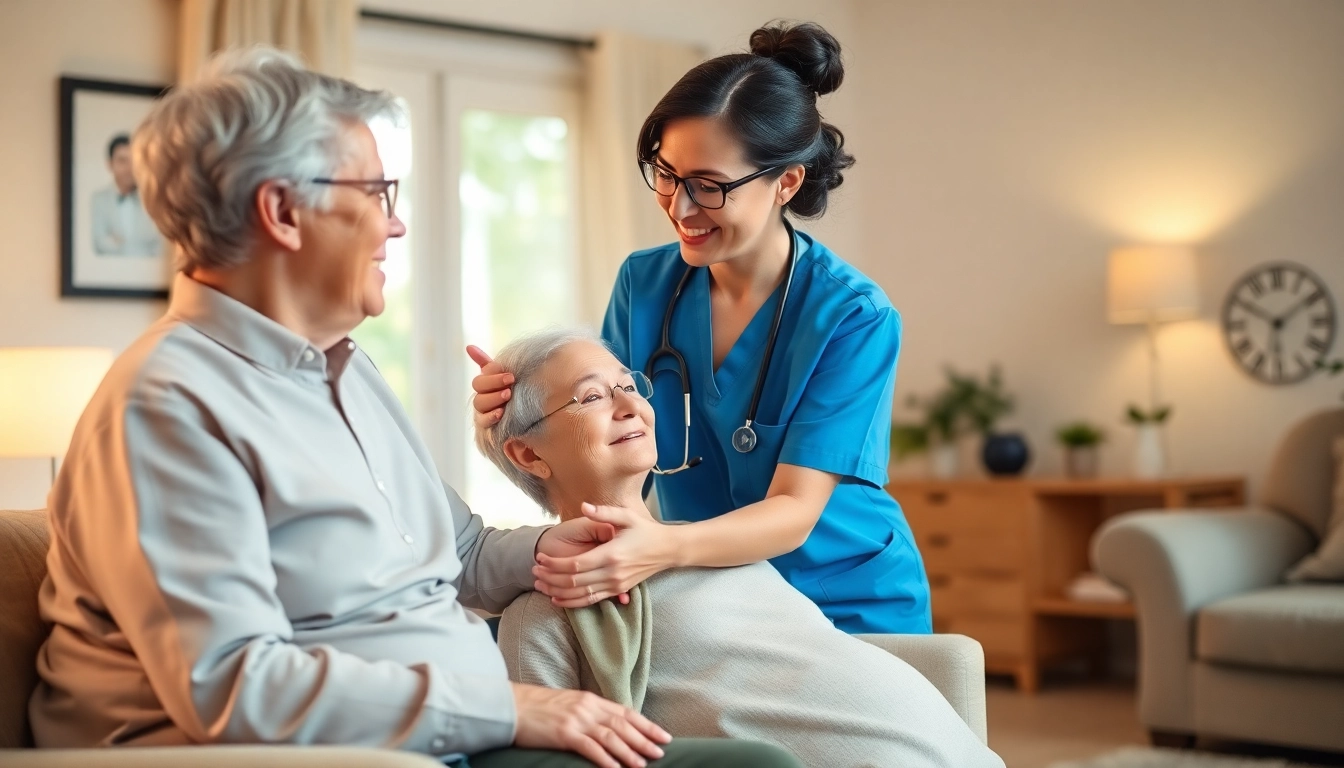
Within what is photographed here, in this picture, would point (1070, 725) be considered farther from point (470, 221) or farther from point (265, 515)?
point (265, 515)

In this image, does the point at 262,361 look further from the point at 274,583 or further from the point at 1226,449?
the point at 1226,449

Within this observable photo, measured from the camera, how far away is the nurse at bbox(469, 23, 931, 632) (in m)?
1.95

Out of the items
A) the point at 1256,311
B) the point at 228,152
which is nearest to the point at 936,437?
the point at 1256,311

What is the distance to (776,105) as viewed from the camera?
2002 millimetres

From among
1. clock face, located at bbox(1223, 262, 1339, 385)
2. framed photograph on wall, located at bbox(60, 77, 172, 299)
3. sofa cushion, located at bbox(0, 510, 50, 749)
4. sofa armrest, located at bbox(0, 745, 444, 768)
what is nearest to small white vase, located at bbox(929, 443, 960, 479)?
clock face, located at bbox(1223, 262, 1339, 385)

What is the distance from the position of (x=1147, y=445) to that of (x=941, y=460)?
33.5 inches

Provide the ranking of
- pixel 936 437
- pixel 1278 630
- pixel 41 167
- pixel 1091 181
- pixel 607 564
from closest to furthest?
pixel 607 564
pixel 1278 630
pixel 41 167
pixel 1091 181
pixel 936 437

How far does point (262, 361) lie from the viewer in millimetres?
1318

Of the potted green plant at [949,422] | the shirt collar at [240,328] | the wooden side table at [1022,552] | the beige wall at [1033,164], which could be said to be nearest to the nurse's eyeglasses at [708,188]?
the shirt collar at [240,328]

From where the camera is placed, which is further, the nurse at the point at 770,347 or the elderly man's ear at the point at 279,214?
the nurse at the point at 770,347

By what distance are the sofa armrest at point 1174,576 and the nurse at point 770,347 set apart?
200cm

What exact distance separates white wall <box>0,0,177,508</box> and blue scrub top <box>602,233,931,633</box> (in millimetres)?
2601

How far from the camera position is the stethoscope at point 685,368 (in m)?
2.04

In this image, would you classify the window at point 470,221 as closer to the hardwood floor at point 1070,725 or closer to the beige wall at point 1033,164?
the beige wall at point 1033,164
